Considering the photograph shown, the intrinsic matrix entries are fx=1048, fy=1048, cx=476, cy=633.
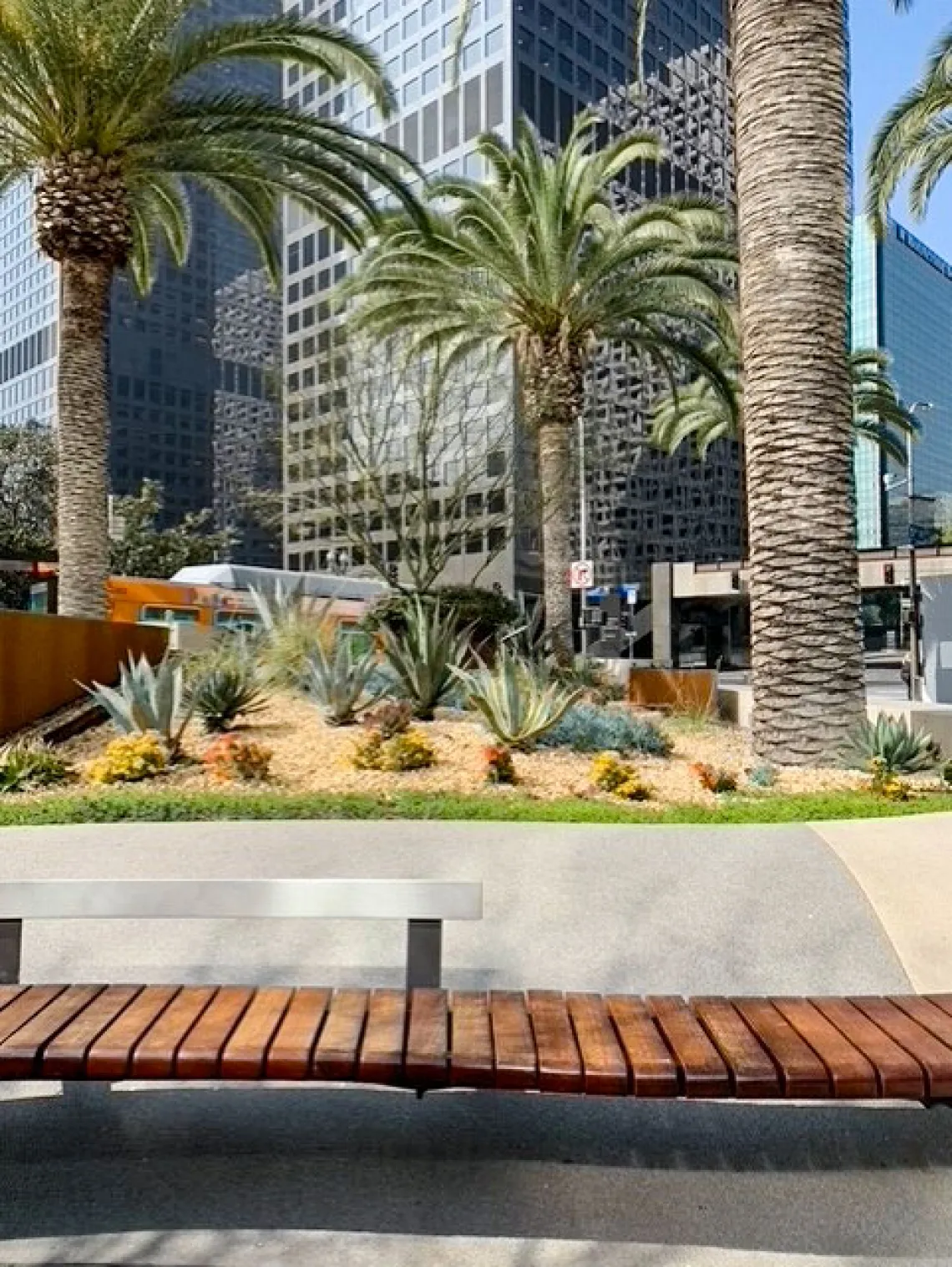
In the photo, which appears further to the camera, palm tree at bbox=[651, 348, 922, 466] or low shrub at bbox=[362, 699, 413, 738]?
palm tree at bbox=[651, 348, 922, 466]

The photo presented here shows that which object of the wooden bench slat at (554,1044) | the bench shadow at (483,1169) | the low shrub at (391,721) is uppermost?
the low shrub at (391,721)

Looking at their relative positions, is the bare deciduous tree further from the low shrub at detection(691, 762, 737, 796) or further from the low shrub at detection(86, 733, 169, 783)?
the low shrub at detection(691, 762, 737, 796)

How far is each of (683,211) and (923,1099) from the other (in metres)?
19.4

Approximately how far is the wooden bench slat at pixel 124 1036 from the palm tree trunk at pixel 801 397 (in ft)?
21.2

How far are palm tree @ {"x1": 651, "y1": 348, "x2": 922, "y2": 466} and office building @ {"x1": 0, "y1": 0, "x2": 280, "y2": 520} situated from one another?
60.5m

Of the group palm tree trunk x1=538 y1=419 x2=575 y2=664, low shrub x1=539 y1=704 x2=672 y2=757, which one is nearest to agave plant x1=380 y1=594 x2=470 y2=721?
low shrub x1=539 y1=704 x2=672 y2=757

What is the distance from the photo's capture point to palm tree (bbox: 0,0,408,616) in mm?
12352

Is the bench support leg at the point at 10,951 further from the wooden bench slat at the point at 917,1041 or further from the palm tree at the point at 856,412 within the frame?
the palm tree at the point at 856,412

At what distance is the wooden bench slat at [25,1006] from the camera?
117 inches

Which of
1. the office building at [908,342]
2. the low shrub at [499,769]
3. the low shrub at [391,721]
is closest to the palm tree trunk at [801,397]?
the low shrub at [499,769]

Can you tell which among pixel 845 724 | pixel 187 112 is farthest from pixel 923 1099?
pixel 187 112

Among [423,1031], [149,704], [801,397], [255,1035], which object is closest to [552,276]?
[801,397]

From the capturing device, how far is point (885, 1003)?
331cm

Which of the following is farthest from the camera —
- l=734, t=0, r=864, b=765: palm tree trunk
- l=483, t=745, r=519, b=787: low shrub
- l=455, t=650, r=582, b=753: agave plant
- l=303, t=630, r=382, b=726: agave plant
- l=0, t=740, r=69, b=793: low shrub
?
l=303, t=630, r=382, b=726: agave plant
